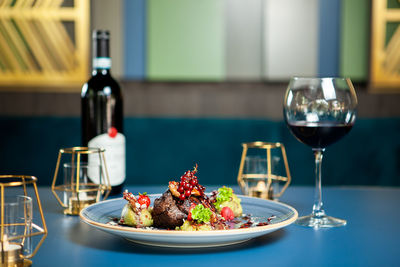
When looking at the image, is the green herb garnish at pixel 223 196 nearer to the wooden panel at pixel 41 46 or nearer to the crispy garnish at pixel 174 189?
the crispy garnish at pixel 174 189

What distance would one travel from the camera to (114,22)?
8.30 feet

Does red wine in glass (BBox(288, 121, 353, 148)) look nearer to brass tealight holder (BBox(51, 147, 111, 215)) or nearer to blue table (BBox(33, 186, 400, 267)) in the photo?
blue table (BBox(33, 186, 400, 267))

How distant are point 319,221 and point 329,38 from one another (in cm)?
183

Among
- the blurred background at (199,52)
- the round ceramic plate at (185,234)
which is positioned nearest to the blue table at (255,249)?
the round ceramic plate at (185,234)

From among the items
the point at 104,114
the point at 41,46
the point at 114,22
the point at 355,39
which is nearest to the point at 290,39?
the point at 355,39

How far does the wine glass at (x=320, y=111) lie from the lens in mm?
879

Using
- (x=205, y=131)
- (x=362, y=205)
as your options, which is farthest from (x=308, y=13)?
(x=362, y=205)

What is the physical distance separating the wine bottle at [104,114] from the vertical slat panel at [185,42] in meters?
1.33

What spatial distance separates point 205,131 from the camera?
83.0 inches

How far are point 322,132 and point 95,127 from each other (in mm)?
530

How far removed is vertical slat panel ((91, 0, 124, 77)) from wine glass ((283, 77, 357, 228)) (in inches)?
68.5

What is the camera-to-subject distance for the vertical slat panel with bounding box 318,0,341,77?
2.53 metres

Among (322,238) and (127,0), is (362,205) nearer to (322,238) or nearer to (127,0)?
(322,238)

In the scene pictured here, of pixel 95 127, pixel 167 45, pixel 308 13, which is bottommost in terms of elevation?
pixel 95 127
